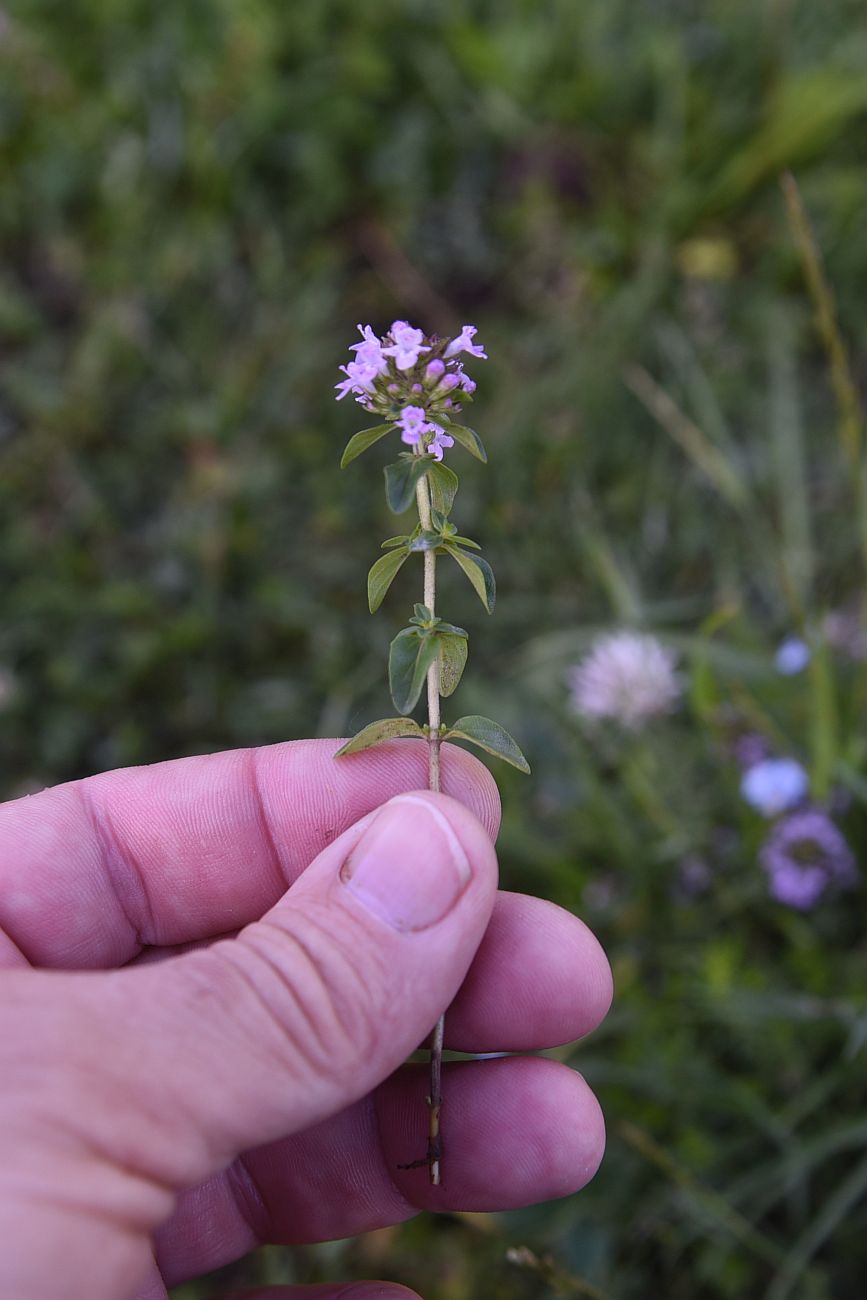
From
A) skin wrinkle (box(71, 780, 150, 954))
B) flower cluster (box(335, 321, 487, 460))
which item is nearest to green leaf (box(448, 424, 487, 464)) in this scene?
flower cluster (box(335, 321, 487, 460))

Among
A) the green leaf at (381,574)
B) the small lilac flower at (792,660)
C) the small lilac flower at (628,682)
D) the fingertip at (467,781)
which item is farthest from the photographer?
the small lilac flower at (628,682)

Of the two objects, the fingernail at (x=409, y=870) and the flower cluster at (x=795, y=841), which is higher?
the flower cluster at (x=795, y=841)

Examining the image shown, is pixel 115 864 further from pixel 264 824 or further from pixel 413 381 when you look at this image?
pixel 413 381

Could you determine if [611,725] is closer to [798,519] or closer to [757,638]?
[757,638]

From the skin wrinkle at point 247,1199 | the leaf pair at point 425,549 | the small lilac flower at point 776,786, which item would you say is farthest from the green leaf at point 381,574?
the small lilac flower at point 776,786

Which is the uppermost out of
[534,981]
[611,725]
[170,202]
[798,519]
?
[170,202]

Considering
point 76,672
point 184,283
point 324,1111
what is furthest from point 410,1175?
point 184,283

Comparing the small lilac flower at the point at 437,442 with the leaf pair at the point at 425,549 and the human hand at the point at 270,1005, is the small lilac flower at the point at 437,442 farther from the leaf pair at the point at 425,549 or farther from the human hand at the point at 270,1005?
the human hand at the point at 270,1005
